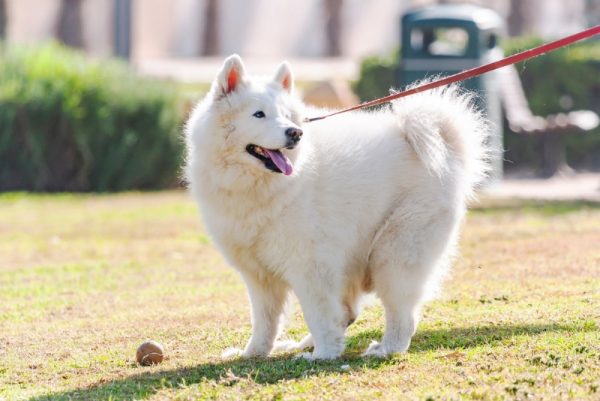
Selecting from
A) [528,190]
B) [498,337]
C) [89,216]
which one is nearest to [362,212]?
[498,337]

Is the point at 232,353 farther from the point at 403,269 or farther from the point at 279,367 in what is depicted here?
the point at 403,269

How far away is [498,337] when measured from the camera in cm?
702

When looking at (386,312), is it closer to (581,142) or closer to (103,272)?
(103,272)

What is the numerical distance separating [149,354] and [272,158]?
1.44 m

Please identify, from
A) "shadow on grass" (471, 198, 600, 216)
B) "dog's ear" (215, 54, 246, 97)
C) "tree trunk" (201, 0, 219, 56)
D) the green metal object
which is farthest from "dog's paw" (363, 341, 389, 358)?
"tree trunk" (201, 0, 219, 56)

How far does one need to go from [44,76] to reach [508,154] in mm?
7557

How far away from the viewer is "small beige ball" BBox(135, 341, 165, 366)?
697cm

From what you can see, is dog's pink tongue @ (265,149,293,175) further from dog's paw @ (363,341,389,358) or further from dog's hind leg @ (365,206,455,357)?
dog's paw @ (363,341,389,358)

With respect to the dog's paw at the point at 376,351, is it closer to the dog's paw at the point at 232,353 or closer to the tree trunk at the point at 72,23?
the dog's paw at the point at 232,353

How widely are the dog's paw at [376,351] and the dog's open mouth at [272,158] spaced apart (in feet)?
3.94

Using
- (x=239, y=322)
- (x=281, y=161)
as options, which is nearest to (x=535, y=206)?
(x=239, y=322)

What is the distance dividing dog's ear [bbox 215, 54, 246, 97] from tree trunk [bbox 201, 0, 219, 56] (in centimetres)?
3109

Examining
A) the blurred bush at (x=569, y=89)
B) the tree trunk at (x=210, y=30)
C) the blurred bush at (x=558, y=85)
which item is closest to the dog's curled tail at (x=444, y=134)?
the blurred bush at (x=558, y=85)

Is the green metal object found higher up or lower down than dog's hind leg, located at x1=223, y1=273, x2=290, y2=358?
higher up
